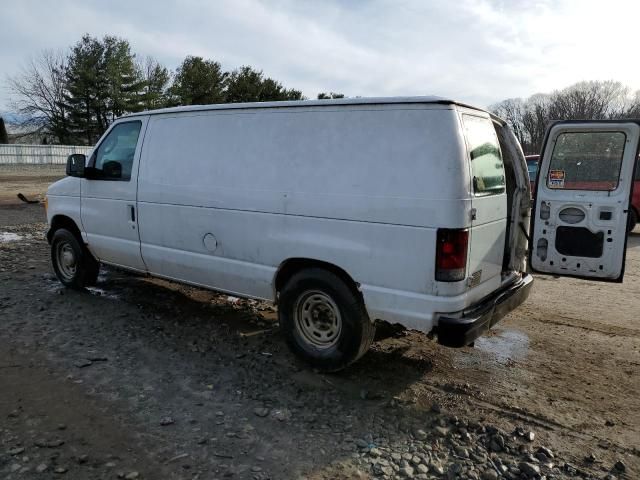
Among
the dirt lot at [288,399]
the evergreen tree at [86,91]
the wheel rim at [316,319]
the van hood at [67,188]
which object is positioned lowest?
the dirt lot at [288,399]

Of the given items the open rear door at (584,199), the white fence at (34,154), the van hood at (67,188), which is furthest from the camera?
the white fence at (34,154)

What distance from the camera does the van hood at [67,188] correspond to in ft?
20.1

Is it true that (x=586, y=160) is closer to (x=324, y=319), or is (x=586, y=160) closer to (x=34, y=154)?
(x=324, y=319)

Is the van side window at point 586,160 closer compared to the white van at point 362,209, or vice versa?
the white van at point 362,209

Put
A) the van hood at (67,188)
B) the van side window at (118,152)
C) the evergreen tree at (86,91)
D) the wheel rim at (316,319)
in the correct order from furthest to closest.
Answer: the evergreen tree at (86,91), the van hood at (67,188), the van side window at (118,152), the wheel rim at (316,319)

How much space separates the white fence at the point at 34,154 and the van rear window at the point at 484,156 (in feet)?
106

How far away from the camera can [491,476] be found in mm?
2941

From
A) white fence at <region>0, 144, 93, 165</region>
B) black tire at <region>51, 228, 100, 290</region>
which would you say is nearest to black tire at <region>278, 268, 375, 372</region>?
black tire at <region>51, 228, 100, 290</region>

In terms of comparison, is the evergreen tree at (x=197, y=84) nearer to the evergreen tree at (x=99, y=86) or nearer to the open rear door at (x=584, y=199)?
the evergreen tree at (x=99, y=86)

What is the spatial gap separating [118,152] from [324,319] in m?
3.14

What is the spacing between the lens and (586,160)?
185 inches

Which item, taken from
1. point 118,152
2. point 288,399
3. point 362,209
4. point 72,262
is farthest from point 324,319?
point 72,262

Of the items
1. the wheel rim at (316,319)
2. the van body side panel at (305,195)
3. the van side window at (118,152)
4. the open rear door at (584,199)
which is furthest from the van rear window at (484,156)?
the van side window at (118,152)

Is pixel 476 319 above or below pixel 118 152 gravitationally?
below
